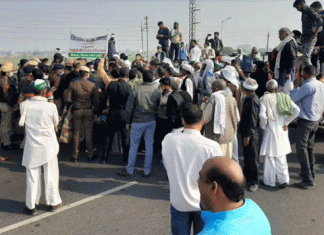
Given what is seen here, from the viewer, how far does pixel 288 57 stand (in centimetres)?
750

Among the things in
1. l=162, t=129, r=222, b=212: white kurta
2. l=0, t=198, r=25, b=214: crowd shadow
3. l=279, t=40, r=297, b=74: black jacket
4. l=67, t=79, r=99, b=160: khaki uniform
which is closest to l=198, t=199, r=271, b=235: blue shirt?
l=162, t=129, r=222, b=212: white kurta

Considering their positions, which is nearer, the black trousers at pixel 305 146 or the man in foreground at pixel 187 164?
the man in foreground at pixel 187 164

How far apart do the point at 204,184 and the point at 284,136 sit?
4.37 m

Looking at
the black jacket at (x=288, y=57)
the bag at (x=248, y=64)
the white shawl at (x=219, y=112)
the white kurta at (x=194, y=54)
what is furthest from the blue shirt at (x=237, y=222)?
the white kurta at (x=194, y=54)

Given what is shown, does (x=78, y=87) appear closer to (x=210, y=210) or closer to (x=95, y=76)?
A: (x=95, y=76)

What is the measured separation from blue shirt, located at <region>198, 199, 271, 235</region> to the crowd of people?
0.01m

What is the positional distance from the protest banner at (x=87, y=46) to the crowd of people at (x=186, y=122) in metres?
2.69

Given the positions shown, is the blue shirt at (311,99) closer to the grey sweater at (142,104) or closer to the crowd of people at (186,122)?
the crowd of people at (186,122)

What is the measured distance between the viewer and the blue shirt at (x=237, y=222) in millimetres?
1465

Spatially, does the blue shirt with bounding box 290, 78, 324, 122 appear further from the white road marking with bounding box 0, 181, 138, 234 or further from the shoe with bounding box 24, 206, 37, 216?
the shoe with bounding box 24, 206, 37, 216

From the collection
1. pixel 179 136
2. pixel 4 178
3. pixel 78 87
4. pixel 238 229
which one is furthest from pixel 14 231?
pixel 238 229

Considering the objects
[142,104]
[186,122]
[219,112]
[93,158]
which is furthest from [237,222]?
[93,158]

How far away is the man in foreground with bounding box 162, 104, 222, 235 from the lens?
3.00 m

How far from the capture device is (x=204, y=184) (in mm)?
1689
